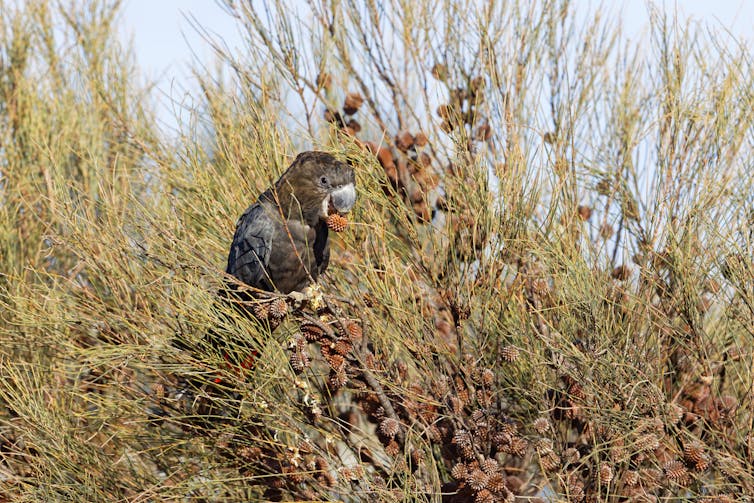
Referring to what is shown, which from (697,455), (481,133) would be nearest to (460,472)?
(697,455)

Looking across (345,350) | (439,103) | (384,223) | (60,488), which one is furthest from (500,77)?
(60,488)

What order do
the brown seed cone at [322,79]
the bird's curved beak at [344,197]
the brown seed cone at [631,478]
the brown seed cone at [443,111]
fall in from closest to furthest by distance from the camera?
the brown seed cone at [631,478]
the bird's curved beak at [344,197]
the brown seed cone at [443,111]
the brown seed cone at [322,79]

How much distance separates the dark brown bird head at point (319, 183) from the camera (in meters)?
2.55

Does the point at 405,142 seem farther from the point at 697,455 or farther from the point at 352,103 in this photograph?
the point at 697,455

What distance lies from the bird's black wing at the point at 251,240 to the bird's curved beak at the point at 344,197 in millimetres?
229

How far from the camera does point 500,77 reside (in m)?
2.87

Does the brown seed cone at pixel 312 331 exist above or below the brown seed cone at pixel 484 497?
above

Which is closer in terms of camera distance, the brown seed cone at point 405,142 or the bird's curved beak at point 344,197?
the bird's curved beak at point 344,197

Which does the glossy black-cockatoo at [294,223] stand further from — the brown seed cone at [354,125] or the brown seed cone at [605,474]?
the brown seed cone at [605,474]

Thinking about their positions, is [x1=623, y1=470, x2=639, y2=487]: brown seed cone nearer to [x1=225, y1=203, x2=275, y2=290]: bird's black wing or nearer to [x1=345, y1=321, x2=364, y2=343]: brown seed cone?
[x1=345, y1=321, x2=364, y2=343]: brown seed cone

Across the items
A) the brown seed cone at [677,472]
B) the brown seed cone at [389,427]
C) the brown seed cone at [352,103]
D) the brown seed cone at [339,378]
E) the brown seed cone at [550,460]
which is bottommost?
the brown seed cone at [677,472]

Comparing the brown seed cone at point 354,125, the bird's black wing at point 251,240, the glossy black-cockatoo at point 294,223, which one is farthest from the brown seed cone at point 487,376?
the brown seed cone at point 354,125

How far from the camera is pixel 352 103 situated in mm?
3059

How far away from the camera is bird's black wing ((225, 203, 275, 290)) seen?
2.62m
